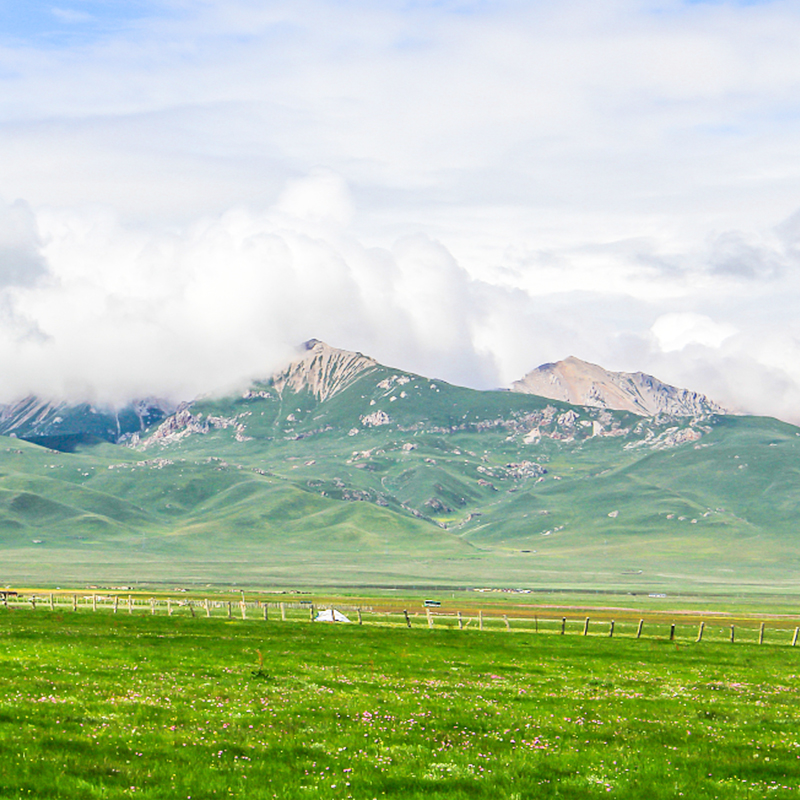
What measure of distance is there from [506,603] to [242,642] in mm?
140002

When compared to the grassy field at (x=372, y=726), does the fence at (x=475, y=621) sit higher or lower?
lower

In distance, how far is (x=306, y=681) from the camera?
40.3 m

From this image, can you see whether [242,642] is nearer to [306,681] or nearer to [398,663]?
[398,663]

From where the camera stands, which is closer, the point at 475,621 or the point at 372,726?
the point at 372,726

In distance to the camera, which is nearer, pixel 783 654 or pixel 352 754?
pixel 352 754

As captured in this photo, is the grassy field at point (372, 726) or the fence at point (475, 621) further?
the fence at point (475, 621)

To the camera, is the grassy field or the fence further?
the fence

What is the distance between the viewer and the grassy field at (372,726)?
20797mm

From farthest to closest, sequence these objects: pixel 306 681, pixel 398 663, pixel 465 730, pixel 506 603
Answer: pixel 506 603, pixel 398 663, pixel 306 681, pixel 465 730

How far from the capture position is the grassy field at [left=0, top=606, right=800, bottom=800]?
68.2 feet

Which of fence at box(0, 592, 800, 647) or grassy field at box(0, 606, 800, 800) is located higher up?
grassy field at box(0, 606, 800, 800)

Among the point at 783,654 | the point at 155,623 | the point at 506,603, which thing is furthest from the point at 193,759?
the point at 506,603

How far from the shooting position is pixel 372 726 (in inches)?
1096

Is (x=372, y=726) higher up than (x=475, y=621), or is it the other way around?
(x=372, y=726)
